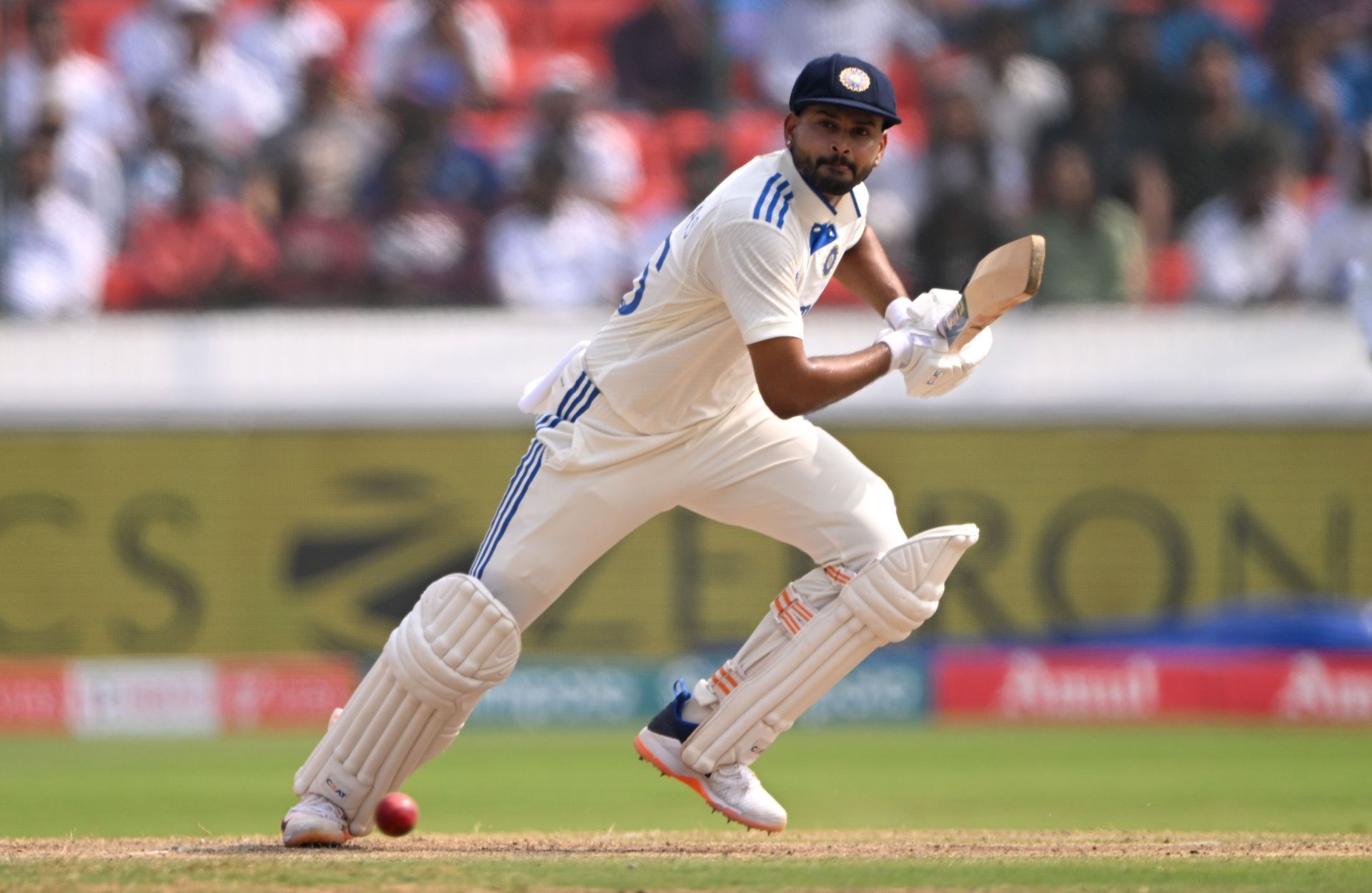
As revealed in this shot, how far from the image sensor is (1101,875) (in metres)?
4.39

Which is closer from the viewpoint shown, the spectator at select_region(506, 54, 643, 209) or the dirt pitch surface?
the dirt pitch surface

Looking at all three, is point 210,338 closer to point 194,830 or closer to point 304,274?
point 304,274

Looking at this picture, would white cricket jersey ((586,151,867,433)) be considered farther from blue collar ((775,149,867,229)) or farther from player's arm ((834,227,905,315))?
player's arm ((834,227,905,315))

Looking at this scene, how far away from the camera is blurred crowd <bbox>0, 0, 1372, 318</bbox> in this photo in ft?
36.0

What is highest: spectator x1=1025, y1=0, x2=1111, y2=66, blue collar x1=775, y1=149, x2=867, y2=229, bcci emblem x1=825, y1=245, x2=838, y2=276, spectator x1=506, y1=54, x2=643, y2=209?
spectator x1=1025, y1=0, x2=1111, y2=66

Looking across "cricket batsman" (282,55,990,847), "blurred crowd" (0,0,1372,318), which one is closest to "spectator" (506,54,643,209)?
"blurred crowd" (0,0,1372,318)

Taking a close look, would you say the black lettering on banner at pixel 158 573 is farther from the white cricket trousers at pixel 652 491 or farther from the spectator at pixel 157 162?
the white cricket trousers at pixel 652 491

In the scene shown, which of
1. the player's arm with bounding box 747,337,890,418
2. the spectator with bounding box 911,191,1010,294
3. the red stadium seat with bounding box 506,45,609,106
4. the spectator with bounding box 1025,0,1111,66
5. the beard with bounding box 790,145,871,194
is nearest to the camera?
the player's arm with bounding box 747,337,890,418

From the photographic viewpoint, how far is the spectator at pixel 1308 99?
11516 mm

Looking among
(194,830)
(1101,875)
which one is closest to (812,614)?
(1101,875)

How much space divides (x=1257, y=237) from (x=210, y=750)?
653cm

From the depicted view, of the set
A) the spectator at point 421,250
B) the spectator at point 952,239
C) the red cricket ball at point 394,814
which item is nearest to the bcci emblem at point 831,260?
the red cricket ball at point 394,814

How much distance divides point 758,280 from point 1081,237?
21.9ft

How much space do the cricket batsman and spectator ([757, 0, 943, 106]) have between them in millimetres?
6550
